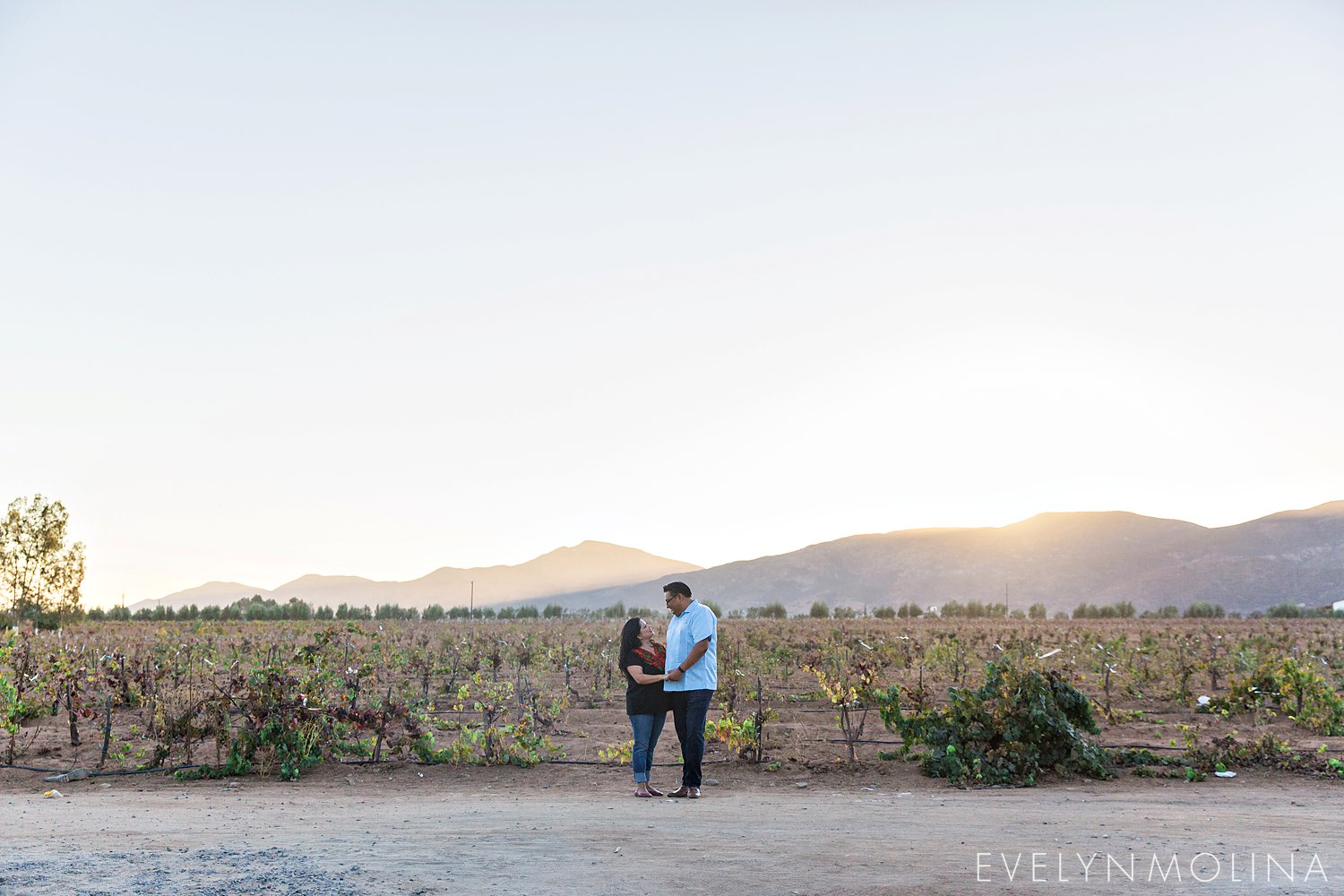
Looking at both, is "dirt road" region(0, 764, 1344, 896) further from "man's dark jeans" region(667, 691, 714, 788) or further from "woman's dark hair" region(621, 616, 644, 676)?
"woman's dark hair" region(621, 616, 644, 676)

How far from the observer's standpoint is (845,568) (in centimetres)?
14450

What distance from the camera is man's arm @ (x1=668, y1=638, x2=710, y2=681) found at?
944 centimetres

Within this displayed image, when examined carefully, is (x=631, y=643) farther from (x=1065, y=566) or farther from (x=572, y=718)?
(x=1065, y=566)

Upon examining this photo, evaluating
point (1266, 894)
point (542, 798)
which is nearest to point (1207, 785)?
point (1266, 894)

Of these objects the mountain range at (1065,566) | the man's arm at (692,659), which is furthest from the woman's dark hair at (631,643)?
the mountain range at (1065,566)

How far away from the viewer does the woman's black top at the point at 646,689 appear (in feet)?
32.1

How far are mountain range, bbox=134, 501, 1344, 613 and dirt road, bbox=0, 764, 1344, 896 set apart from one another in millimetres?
113322

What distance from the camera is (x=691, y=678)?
31.3ft

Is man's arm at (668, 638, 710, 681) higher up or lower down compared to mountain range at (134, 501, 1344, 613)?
lower down

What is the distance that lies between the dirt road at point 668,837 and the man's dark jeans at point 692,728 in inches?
15.8

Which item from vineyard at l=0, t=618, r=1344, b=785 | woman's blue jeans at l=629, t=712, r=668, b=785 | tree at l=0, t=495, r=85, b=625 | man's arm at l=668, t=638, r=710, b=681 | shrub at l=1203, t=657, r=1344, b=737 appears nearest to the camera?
man's arm at l=668, t=638, r=710, b=681

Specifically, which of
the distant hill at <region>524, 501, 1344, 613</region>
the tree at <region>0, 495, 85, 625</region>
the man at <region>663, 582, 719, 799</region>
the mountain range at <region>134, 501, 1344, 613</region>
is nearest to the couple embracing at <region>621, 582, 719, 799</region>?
the man at <region>663, 582, 719, 799</region>

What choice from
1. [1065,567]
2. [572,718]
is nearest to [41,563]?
[572,718]

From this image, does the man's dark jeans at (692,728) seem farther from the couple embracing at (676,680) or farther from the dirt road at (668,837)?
the dirt road at (668,837)
